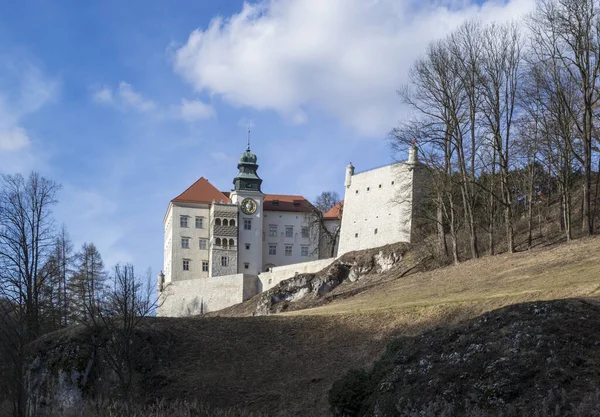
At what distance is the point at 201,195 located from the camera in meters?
71.0

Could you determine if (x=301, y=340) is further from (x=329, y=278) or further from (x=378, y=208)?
(x=378, y=208)

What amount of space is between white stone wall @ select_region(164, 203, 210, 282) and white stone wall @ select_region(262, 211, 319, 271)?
6006 mm

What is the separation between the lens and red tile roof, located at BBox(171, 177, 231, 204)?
230ft

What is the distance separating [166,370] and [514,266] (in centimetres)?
1578

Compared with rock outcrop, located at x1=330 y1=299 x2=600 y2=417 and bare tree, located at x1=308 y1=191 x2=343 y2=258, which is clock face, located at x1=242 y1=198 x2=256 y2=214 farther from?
rock outcrop, located at x1=330 y1=299 x2=600 y2=417

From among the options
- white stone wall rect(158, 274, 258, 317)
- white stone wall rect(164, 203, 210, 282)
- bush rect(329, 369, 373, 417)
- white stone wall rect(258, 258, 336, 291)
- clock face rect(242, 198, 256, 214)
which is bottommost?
bush rect(329, 369, 373, 417)

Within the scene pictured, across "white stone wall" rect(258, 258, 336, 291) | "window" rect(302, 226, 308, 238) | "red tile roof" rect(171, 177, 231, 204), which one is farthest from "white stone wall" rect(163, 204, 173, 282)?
"window" rect(302, 226, 308, 238)

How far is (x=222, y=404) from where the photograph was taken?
758 inches

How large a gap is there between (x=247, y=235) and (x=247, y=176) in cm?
657

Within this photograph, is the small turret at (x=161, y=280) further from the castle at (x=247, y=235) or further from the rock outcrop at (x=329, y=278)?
the rock outcrop at (x=329, y=278)

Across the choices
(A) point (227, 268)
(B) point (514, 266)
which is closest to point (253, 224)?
(A) point (227, 268)

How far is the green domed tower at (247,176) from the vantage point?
71375mm

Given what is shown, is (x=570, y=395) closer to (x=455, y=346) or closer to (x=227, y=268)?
(x=455, y=346)

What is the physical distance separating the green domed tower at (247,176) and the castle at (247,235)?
0.10m
